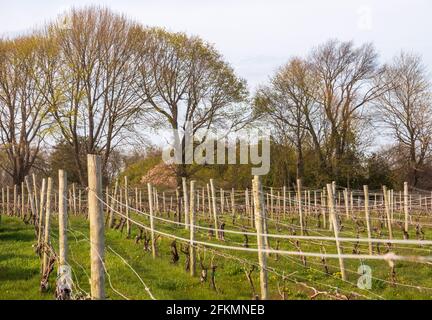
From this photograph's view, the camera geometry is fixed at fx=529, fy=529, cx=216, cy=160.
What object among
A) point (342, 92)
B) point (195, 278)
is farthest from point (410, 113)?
point (195, 278)

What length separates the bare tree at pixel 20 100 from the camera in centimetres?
2766

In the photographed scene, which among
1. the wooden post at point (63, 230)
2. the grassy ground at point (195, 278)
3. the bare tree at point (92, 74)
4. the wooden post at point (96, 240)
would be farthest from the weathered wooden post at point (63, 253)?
the bare tree at point (92, 74)

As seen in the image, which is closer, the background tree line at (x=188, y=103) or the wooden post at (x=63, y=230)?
the wooden post at (x=63, y=230)

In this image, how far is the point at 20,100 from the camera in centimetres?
2869

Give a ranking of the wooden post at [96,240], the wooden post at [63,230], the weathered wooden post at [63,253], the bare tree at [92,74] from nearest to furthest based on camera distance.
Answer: the wooden post at [96,240] < the weathered wooden post at [63,253] < the wooden post at [63,230] < the bare tree at [92,74]

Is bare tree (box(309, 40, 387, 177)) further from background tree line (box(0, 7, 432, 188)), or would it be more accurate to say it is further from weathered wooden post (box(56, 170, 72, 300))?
weathered wooden post (box(56, 170, 72, 300))

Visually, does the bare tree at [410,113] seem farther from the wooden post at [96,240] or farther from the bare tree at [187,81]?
the wooden post at [96,240]

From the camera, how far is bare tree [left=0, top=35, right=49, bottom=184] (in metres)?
27.7

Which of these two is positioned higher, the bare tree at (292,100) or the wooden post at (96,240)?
the bare tree at (292,100)

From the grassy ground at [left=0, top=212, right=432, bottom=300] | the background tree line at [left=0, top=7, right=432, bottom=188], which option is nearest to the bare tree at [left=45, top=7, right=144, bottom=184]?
the background tree line at [left=0, top=7, right=432, bottom=188]

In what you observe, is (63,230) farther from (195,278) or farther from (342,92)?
(342,92)

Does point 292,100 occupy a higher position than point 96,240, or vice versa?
point 292,100

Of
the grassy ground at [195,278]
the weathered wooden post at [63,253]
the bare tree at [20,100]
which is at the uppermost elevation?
the bare tree at [20,100]
